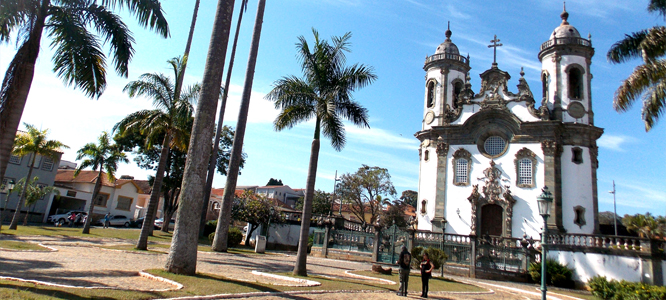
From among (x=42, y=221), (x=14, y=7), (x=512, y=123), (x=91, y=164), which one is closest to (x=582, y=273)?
(x=512, y=123)

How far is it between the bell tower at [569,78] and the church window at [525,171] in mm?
4152

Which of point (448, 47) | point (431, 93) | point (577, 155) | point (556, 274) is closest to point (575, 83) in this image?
point (577, 155)

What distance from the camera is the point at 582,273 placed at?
21.8m

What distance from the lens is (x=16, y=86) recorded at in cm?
915

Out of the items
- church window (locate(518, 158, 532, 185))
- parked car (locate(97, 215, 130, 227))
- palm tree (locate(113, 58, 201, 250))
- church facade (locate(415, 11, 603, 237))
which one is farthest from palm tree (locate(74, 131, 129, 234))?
church window (locate(518, 158, 532, 185))

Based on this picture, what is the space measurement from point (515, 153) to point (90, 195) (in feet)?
141

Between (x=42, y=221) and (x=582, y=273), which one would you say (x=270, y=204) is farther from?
(x=42, y=221)

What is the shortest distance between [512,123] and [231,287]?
28074mm

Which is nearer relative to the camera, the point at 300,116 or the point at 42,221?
the point at 300,116

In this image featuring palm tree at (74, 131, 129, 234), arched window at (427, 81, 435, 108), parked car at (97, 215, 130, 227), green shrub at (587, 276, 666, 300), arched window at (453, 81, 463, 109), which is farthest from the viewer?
parked car at (97, 215, 130, 227)

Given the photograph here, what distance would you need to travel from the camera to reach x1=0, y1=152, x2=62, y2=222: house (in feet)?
124

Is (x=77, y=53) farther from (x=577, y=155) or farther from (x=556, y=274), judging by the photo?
(x=577, y=155)

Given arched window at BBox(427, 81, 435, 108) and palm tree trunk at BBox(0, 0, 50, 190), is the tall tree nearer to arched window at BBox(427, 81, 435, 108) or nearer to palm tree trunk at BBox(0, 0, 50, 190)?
arched window at BBox(427, 81, 435, 108)

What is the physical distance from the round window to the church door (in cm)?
412
